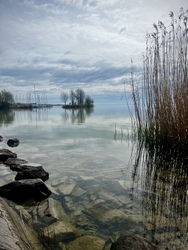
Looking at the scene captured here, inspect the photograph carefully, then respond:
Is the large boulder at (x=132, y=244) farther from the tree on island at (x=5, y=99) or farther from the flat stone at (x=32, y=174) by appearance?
the tree on island at (x=5, y=99)

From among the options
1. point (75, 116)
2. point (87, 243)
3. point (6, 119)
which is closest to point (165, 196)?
point (87, 243)

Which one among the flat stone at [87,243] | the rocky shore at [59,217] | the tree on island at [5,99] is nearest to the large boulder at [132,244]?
the rocky shore at [59,217]

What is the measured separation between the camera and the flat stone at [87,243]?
216 centimetres

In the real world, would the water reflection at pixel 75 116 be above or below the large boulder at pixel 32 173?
above

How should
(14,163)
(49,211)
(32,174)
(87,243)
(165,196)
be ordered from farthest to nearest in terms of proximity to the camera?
(14,163)
(32,174)
(165,196)
(49,211)
(87,243)

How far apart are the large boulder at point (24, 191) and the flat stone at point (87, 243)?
4.11 ft

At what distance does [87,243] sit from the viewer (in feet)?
7.32

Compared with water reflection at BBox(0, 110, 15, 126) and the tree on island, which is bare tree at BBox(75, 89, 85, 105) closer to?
the tree on island

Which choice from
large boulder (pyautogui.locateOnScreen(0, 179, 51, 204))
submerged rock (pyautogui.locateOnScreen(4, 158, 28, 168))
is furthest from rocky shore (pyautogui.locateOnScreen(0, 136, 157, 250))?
submerged rock (pyautogui.locateOnScreen(4, 158, 28, 168))

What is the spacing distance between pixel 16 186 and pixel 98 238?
5.71ft

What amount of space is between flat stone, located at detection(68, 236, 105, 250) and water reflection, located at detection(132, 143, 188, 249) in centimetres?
63

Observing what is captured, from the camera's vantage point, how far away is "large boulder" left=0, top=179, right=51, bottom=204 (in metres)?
3.33

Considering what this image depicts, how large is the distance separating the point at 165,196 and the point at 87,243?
1.67 metres

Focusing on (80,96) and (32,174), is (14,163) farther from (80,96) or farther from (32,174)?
(80,96)
